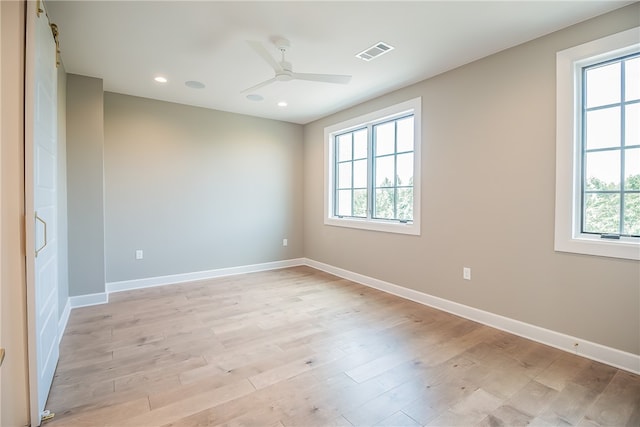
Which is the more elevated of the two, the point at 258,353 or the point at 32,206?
the point at 32,206

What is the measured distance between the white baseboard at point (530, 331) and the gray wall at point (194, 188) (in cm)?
232

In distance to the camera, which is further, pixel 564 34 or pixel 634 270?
pixel 564 34

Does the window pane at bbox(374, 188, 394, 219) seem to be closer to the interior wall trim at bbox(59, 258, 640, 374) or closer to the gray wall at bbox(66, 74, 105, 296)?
the interior wall trim at bbox(59, 258, 640, 374)

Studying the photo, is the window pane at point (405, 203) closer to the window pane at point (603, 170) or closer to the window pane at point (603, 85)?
the window pane at point (603, 170)

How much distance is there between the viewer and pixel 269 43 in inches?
109

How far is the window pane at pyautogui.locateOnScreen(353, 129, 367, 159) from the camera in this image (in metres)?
4.66

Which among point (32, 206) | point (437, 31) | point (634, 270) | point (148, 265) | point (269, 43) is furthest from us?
point (148, 265)

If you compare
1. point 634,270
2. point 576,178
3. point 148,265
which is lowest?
point 148,265

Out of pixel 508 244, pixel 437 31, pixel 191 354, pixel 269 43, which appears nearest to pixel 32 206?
pixel 191 354

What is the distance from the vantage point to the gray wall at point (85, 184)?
3428 mm

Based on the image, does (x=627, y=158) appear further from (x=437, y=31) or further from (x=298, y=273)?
(x=298, y=273)

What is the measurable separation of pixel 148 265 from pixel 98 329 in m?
1.51

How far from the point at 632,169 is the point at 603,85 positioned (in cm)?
69

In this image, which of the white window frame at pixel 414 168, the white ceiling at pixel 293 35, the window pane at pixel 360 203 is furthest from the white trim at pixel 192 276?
the white ceiling at pixel 293 35
